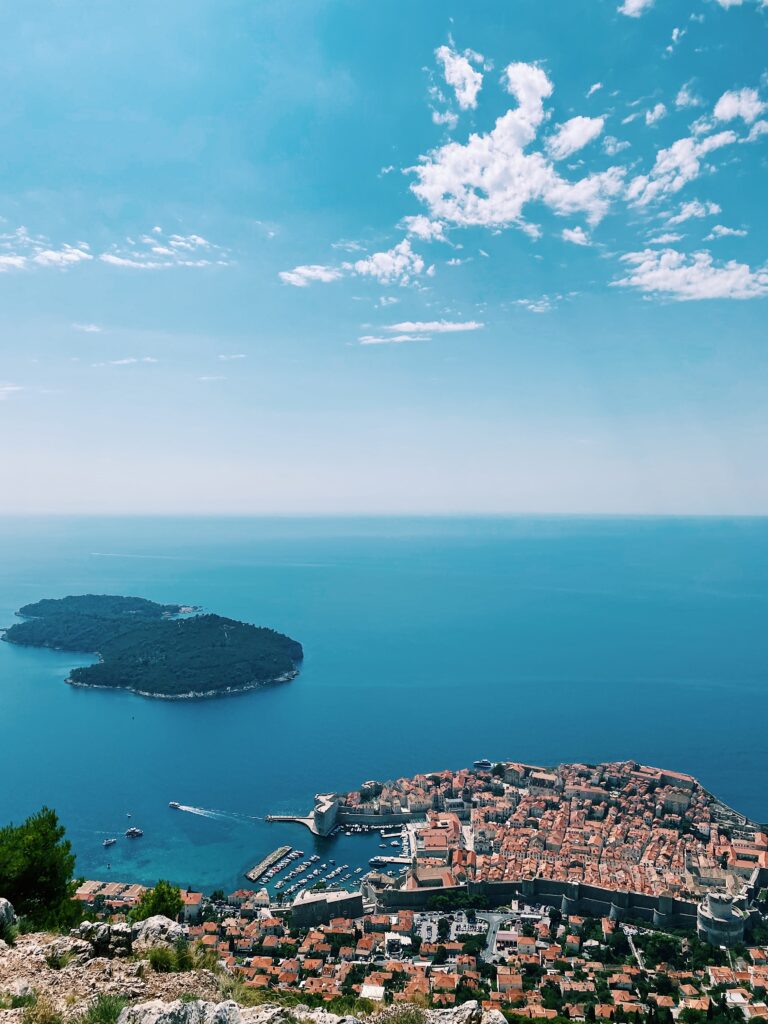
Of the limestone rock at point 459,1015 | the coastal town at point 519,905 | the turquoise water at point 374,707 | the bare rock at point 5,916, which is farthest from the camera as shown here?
the turquoise water at point 374,707

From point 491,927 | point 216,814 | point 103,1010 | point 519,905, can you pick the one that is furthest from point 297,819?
point 103,1010

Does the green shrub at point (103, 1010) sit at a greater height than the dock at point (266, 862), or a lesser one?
greater

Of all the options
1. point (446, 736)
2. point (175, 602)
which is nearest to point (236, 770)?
point (446, 736)

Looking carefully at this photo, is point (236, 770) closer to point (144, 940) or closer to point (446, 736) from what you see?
point (446, 736)

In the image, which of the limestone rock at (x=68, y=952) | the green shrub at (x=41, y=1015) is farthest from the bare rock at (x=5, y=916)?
the green shrub at (x=41, y=1015)

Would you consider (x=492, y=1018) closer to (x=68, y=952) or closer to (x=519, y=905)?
(x=68, y=952)

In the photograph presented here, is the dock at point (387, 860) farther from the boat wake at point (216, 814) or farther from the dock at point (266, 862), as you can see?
the boat wake at point (216, 814)
